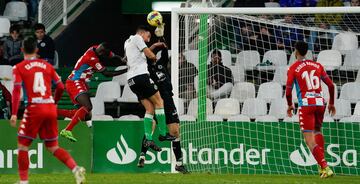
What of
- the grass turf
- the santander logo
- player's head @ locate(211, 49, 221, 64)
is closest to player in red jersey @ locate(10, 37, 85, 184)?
the grass turf

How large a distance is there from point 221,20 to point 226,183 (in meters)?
5.66

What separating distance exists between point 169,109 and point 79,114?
212 centimetres

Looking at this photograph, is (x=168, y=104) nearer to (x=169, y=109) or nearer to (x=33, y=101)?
(x=169, y=109)

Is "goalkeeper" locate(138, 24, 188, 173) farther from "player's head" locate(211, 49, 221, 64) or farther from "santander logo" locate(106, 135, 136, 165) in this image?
"player's head" locate(211, 49, 221, 64)

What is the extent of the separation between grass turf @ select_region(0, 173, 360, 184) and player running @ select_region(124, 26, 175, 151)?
2.36 ft

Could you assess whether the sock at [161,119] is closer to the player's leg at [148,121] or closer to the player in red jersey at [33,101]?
the player's leg at [148,121]

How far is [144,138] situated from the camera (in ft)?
59.4

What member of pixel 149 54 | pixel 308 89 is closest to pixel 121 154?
pixel 149 54

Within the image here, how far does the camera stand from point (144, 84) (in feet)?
58.3

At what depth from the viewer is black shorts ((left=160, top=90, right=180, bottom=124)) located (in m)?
18.2

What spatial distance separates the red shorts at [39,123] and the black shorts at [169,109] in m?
4.13

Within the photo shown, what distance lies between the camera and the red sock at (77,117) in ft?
63.2

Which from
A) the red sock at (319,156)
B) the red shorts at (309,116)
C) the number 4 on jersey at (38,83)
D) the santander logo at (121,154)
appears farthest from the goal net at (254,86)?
the number 4 on jersey at (38,83)

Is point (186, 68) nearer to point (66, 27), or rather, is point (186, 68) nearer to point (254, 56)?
point (254, 56)
